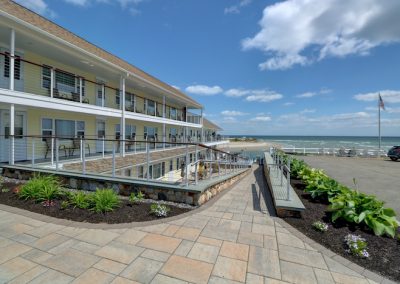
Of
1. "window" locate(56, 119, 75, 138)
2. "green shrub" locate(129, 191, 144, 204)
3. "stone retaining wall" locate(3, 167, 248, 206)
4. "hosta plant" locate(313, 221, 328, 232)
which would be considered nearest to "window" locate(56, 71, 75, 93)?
"window" locate(56, 119, 75, 138)

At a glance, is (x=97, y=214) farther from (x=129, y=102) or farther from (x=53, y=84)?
(x=129, y=102)

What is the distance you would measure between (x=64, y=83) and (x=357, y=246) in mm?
14388

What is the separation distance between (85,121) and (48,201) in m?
9.63

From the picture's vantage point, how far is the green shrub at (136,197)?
5.41 meters

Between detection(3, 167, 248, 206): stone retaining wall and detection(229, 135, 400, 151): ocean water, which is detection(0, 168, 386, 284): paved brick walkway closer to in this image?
detection(3, 167, 248, 206): stone retaining wall

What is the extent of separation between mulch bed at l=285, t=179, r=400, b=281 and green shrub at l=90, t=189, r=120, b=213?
3956mm

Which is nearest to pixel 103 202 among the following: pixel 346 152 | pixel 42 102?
pixel 42 102

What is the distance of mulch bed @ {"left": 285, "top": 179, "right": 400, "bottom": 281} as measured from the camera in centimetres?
304

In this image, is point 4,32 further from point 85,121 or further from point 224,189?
point 224,189

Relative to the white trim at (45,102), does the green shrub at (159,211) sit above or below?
below

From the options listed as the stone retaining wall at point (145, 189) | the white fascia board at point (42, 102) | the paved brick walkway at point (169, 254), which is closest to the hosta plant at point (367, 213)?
the paved brick walkway at point (169, 254)

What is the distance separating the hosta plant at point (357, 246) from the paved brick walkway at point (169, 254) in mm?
325

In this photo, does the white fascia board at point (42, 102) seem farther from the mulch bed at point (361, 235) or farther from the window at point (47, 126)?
the mulch bed at point (361, 235)

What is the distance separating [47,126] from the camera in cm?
1138
